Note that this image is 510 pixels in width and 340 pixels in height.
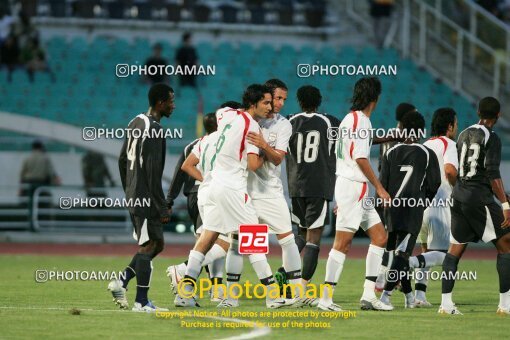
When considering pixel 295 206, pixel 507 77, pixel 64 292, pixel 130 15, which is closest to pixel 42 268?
pixel 64 292

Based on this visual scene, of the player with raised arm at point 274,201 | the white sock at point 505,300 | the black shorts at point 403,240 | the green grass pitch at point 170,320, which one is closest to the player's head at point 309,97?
the player with raised arm at point 274,201

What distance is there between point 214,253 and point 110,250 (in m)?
10.1

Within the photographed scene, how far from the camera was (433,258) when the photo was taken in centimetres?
1382

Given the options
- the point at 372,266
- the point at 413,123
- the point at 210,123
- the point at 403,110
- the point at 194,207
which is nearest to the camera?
the point at 372,266

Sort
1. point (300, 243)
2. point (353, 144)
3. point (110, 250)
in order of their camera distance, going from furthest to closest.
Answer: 1. point (110, 250)
2. point (300, 243)
3. point (353, 144)

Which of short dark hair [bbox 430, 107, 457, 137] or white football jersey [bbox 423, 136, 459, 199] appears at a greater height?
short dark hair [bbox 430, 107, 457, 137]

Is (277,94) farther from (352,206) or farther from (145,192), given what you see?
(145,192)

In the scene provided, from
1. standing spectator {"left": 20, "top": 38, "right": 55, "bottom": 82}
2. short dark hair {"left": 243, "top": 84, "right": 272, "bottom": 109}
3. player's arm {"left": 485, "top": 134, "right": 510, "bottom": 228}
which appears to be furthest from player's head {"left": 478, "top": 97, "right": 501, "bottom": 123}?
standing spectator {"left": 20, "top": 38, "right": 55, "bottom": 82}

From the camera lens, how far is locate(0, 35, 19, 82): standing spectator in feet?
97.8

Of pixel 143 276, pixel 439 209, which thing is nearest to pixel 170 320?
pixel 143 276

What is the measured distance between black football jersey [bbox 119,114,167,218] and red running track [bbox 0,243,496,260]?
393 inches

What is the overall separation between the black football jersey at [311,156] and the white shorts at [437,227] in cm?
115

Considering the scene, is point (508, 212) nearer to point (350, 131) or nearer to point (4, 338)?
point (350, 131)

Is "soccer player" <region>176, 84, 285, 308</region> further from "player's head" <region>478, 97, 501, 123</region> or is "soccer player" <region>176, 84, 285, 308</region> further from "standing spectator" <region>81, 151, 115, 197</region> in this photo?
"standing spectator" <region>81, 151, 115, 197</region>
